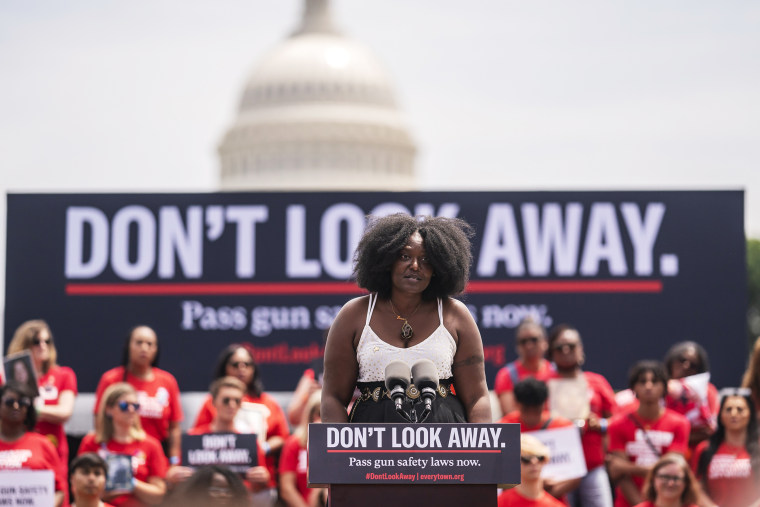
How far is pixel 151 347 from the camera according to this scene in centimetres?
1077

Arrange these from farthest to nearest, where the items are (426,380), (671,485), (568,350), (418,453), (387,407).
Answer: (568,350), (671,485), (387,407), (426,380), (418,453)

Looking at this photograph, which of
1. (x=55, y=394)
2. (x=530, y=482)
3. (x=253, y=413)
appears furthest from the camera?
(x=55, y=394)

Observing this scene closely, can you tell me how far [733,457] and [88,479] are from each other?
534cm

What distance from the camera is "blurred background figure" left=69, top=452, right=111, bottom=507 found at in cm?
901

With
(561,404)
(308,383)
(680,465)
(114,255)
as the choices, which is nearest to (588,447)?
(561,404)

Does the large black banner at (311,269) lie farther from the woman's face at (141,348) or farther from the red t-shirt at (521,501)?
the red t-shirt at (521,501)

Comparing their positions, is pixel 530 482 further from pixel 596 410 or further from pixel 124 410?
pixel 124 410

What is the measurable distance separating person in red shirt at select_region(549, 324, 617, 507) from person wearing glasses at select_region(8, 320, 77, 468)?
4438 mm

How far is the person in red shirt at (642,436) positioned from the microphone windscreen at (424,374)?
5.52m

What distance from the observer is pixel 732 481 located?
997cm

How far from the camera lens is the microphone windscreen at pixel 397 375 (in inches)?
200

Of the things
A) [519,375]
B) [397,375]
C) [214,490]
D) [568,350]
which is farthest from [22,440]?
[397,375]

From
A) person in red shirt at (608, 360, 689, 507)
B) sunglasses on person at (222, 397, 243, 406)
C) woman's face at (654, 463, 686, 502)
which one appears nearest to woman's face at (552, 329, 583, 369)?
person in red shirt at (608, 360, 689, 507)

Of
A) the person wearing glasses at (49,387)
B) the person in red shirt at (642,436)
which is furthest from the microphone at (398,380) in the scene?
the person wearing glasses at (49,387)
